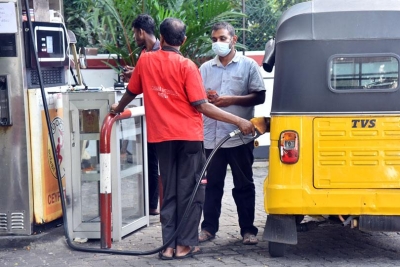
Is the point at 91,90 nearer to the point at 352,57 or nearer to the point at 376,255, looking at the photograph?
the point at 352,57

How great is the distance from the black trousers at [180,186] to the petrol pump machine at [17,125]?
1282mm

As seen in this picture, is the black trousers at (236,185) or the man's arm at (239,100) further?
the black trousers at (236,185)

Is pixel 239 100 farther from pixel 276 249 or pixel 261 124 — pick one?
pixel 276 249

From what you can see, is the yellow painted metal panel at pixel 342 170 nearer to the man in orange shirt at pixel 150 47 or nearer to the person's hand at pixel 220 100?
the person's hand at pixel 220 100

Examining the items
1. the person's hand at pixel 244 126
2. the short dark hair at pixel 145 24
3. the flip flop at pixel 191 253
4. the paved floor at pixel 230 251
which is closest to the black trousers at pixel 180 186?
the flip flop at pixel 191 253

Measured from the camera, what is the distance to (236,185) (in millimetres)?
6832

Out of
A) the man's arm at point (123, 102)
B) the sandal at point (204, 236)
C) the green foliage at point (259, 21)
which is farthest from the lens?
the green foliage at point (259, 21)

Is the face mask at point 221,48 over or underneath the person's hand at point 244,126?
over

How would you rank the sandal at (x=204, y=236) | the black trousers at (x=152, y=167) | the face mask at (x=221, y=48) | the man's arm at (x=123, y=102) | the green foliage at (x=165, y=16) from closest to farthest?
1. the man's arm at (x=123, y=102)
2. the face mask at (x=221, y=48)
3. the sandal at (x=204, y=236)
4. the black trousers at (x=152, y=167)
5. the green foliage at (x=165, y=16)

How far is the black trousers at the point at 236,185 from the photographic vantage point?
6.73 m

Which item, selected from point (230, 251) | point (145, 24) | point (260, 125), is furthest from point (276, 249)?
point (145, 24)

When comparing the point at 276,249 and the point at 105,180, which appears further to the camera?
the point at 105,180

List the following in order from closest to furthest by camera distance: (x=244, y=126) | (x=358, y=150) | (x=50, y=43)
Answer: (x=358, y=150), (x=244, y=126), (x=50, y=43)

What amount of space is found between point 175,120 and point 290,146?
0.93m
